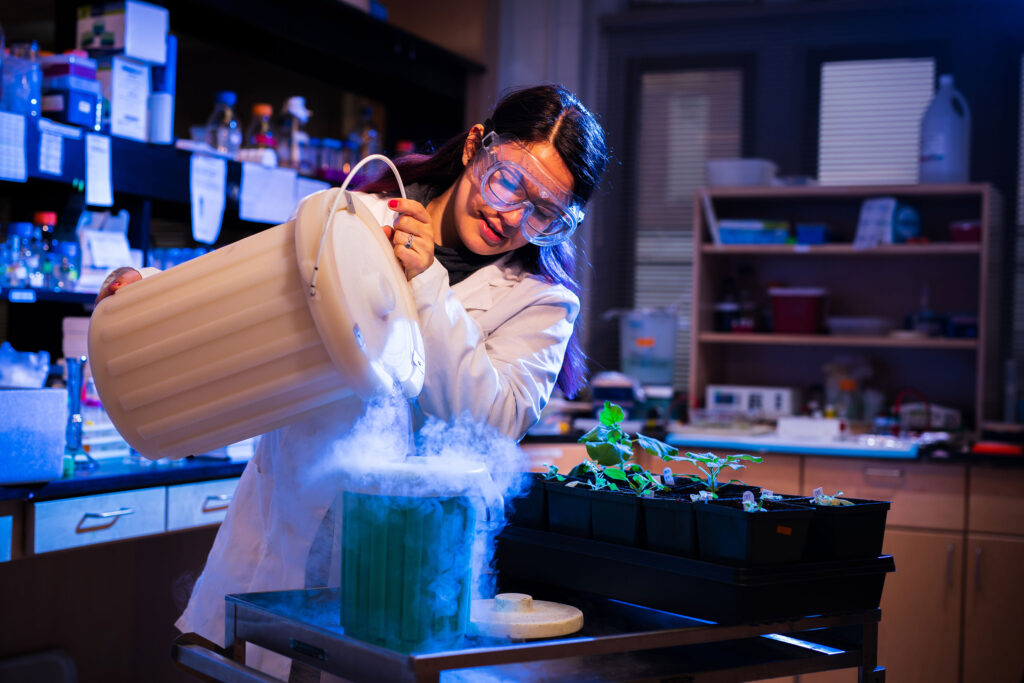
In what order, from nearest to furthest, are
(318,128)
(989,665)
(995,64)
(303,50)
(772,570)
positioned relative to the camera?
(772,570) → (989,665) → (303,50) → (995,64) → (318,128)

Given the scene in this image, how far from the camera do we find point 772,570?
1.05 meters

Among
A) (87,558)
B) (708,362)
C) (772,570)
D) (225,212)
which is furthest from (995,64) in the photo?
(87,558)

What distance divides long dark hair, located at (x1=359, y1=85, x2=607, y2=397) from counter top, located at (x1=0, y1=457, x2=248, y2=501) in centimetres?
106

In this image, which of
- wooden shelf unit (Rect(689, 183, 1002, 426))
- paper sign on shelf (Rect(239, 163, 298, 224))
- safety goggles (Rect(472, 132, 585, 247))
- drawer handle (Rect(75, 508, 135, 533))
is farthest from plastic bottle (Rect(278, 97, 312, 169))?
safety goggles (Rect(472, 132, 585, 247))

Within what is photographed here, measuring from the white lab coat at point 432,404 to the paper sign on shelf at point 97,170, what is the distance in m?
1.41

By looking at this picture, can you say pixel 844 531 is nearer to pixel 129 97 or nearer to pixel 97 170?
pixel 97 170

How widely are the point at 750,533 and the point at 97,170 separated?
2.20 meters

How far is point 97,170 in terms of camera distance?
2570 mm

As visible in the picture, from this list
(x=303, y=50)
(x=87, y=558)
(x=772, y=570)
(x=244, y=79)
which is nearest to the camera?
(x=772, y=570)

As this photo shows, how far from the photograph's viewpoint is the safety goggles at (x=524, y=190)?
1260mm

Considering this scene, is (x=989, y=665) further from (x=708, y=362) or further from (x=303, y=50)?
(x=303, y=50)

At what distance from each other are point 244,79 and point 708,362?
3295 mm

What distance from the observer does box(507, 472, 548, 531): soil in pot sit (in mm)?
1260

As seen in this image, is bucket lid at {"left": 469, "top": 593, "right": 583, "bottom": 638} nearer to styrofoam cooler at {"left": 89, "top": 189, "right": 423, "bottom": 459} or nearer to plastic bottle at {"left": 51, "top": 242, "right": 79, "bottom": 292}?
styrofoam cooler at {"left": 89, "top": 189, "right": 423, "bottom": 459}
